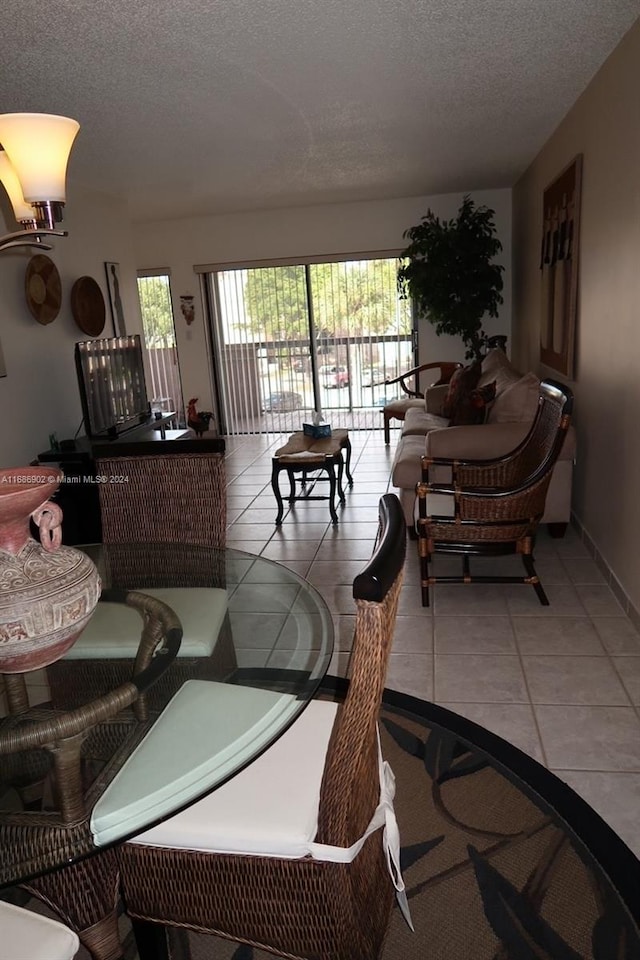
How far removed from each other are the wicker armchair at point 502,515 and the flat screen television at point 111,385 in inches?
94.2

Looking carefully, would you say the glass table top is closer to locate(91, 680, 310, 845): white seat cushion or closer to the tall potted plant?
locate(91, 680, 310, 845): white seat cushion

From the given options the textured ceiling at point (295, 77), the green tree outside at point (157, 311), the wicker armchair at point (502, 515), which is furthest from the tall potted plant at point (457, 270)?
the wicker armchair at point (502, 515)

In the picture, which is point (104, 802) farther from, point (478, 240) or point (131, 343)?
point (478, 240)

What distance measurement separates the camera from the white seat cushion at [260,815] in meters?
1.13

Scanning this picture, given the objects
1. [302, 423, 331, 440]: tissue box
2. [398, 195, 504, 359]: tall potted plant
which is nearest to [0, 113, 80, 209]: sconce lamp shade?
[302, 423, 331, 440]: tissue box

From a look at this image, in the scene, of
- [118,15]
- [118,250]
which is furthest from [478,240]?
[118,15]

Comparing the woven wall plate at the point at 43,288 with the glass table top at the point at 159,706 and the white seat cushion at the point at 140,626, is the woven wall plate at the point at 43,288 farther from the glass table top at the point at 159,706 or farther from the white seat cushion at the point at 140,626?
the white seat cushion at the point at 140,626

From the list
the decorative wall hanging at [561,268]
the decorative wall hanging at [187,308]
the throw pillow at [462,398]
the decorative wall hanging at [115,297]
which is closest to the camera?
the decorative wall hanging at [561,268]

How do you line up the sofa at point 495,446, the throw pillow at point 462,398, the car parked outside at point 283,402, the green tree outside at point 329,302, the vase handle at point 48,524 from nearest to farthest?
the vase handle at point 48,524, the sofa at point 495,446, the throw pillow at point 462,398, the green tree outside at point 329,302, the car parked outside at point 283,402

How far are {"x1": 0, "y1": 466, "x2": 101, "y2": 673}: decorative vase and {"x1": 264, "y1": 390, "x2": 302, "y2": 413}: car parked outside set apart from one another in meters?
6.23

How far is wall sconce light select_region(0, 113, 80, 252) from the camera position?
4.83 ft

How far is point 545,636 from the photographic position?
2678 millimetres

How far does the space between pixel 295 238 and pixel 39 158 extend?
570cm

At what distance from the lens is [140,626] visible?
168 cm
